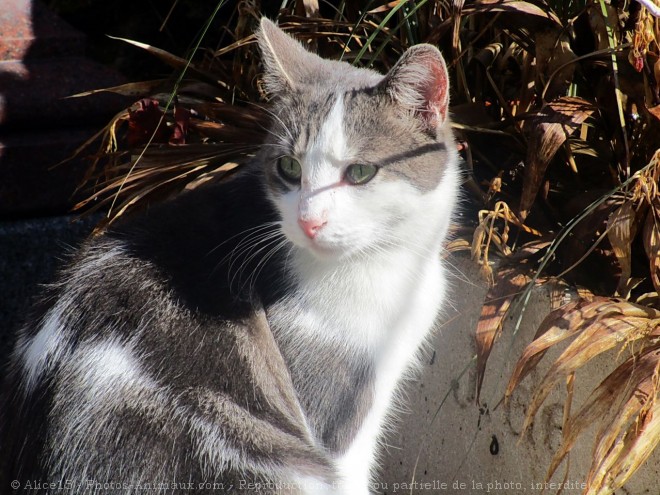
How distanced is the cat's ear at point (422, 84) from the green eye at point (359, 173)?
188mm

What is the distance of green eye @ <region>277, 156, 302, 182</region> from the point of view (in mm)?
1995

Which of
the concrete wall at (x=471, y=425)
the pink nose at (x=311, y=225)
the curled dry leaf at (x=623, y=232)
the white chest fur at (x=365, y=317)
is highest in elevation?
the curled dry leaf at (x=623, y=232)

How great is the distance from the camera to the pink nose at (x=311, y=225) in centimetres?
185

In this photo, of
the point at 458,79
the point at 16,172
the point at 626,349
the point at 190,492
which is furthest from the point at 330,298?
the point at 16,172

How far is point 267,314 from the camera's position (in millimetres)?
2062

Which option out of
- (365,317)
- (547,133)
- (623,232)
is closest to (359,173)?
(365,317)

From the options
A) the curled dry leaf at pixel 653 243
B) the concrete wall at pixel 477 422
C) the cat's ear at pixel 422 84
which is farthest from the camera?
the concrete wall at pixel 477 422

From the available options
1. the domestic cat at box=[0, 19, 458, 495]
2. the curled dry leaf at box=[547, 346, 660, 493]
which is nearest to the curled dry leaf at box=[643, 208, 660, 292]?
the curled dry leaf at box=[547, 346, 660, 493]

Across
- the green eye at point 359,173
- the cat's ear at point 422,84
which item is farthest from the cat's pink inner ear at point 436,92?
the green eye at point 359,173

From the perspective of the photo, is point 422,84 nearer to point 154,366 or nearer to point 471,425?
point 154,366

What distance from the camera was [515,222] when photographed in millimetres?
2301

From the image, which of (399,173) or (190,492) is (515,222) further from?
(190,492)

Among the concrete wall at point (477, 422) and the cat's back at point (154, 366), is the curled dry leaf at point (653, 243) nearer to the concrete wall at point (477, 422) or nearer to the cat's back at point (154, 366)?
the concrete wall at point (477, 422)

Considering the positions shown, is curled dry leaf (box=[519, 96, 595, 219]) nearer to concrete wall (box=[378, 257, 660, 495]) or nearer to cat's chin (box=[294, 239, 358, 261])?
concrete wall (box=[378, 257, 660, 495])
